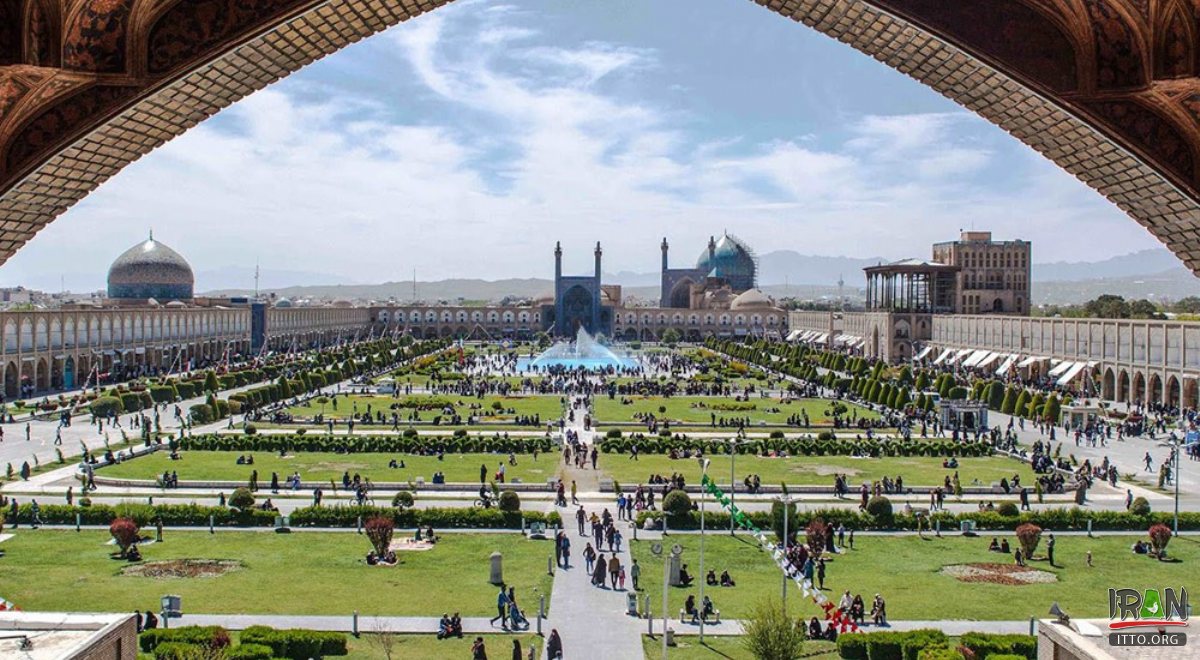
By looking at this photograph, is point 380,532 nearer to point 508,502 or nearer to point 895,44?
point 508,502

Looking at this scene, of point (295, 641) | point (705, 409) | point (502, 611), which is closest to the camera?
point (295, 641)

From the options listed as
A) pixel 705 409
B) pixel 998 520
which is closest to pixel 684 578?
pixel 998 520

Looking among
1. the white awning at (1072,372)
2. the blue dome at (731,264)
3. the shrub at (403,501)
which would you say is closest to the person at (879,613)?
the shrub at (403,501)

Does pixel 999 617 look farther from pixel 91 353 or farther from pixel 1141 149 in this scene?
pixel 91 353

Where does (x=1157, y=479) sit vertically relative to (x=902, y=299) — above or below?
below

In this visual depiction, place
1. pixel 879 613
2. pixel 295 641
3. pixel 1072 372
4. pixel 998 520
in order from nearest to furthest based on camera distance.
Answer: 1. pixel 295 641
2. pixel 879 613
3. pixel 998 520
4. pixel 1072 372

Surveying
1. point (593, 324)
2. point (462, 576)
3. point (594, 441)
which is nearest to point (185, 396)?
point (594, 441)
